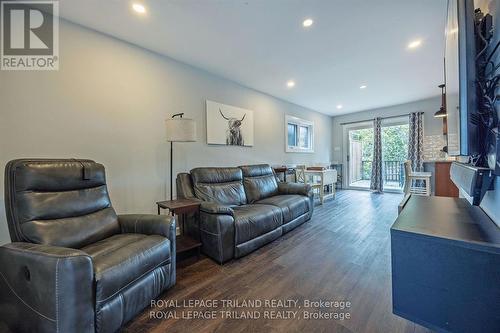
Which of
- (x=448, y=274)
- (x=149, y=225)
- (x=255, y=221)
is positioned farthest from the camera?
(x=255, y=221)

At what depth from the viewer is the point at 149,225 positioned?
1.83m

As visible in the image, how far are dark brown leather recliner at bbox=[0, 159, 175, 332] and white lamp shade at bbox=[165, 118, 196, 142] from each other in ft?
2.89

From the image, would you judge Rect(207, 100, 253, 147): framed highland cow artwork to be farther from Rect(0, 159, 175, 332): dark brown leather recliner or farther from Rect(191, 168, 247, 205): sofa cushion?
Rect(0, 159, 175, 332): dark brown leather recliner

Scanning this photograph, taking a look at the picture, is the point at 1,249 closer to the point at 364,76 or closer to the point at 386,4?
the point at 386,4

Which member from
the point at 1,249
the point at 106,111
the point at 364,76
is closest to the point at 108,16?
the point at 106,111

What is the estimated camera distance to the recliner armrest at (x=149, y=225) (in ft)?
5.84

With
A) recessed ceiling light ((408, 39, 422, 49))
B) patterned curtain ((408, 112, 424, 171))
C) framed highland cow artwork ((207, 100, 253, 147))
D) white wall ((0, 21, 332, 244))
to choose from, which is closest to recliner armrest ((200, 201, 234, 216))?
white wall ((0, 21, 332, 244))

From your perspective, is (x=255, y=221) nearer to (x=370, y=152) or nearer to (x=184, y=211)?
(x=184, y=211)

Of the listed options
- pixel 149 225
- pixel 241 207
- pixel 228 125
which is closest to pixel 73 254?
pixel 149 225

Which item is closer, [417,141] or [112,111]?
[112,111]

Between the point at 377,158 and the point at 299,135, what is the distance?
243 cm

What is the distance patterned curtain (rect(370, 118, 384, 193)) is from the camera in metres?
6.04

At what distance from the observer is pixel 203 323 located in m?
1.43

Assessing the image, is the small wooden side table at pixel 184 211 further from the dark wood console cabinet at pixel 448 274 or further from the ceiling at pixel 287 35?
the ceiling at pixel 287 35
